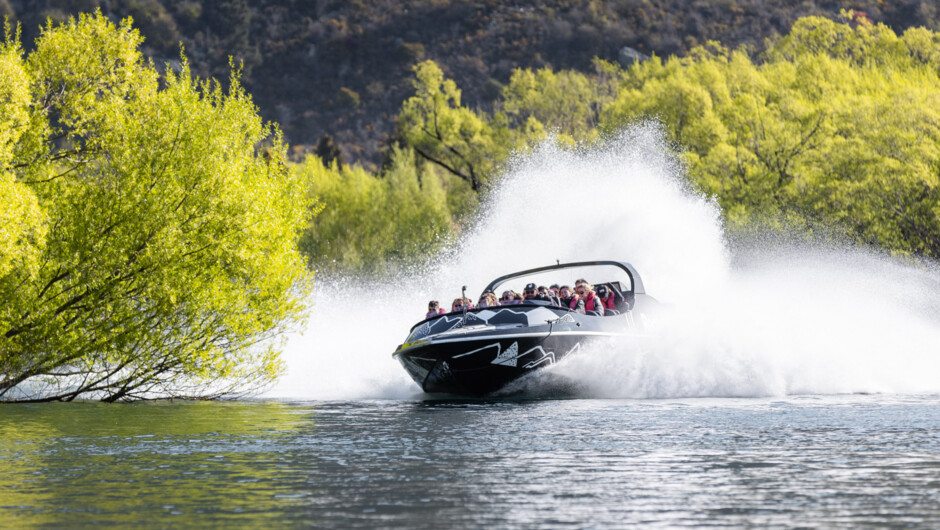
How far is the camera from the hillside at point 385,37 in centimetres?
14538

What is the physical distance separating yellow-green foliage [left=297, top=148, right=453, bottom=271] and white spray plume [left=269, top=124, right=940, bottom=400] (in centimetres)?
1019

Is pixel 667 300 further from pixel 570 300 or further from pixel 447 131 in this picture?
pixel 447 131

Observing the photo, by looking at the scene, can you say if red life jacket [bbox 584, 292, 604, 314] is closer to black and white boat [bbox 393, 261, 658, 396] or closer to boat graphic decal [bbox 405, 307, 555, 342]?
black and white boat [bbox 393, 261, 658, 396]

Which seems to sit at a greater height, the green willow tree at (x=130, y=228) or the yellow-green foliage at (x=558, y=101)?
the yellow-green foliage at (x=558, y=101)

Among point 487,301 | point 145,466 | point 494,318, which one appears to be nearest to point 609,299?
point 487,301

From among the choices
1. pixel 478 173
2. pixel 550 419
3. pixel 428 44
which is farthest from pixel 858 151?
pixel 428 44

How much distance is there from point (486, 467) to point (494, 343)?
8820mm

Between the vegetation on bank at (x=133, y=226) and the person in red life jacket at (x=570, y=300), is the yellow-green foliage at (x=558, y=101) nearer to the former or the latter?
the vegetation on bank at (x=133, y=226)

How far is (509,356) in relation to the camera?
22156 mm

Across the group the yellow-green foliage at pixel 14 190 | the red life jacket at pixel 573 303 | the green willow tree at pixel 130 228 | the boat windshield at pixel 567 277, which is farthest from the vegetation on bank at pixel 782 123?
the yellow-green foliage at pixel 14 190

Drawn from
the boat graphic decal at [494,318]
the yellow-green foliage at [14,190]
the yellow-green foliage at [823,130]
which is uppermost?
the yellow-green foliage at [823,130]

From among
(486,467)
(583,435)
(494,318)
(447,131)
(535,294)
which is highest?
(447,131)

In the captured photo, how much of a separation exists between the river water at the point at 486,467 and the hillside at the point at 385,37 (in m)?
121

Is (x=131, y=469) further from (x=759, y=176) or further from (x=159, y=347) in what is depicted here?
(x=759, y=176)
